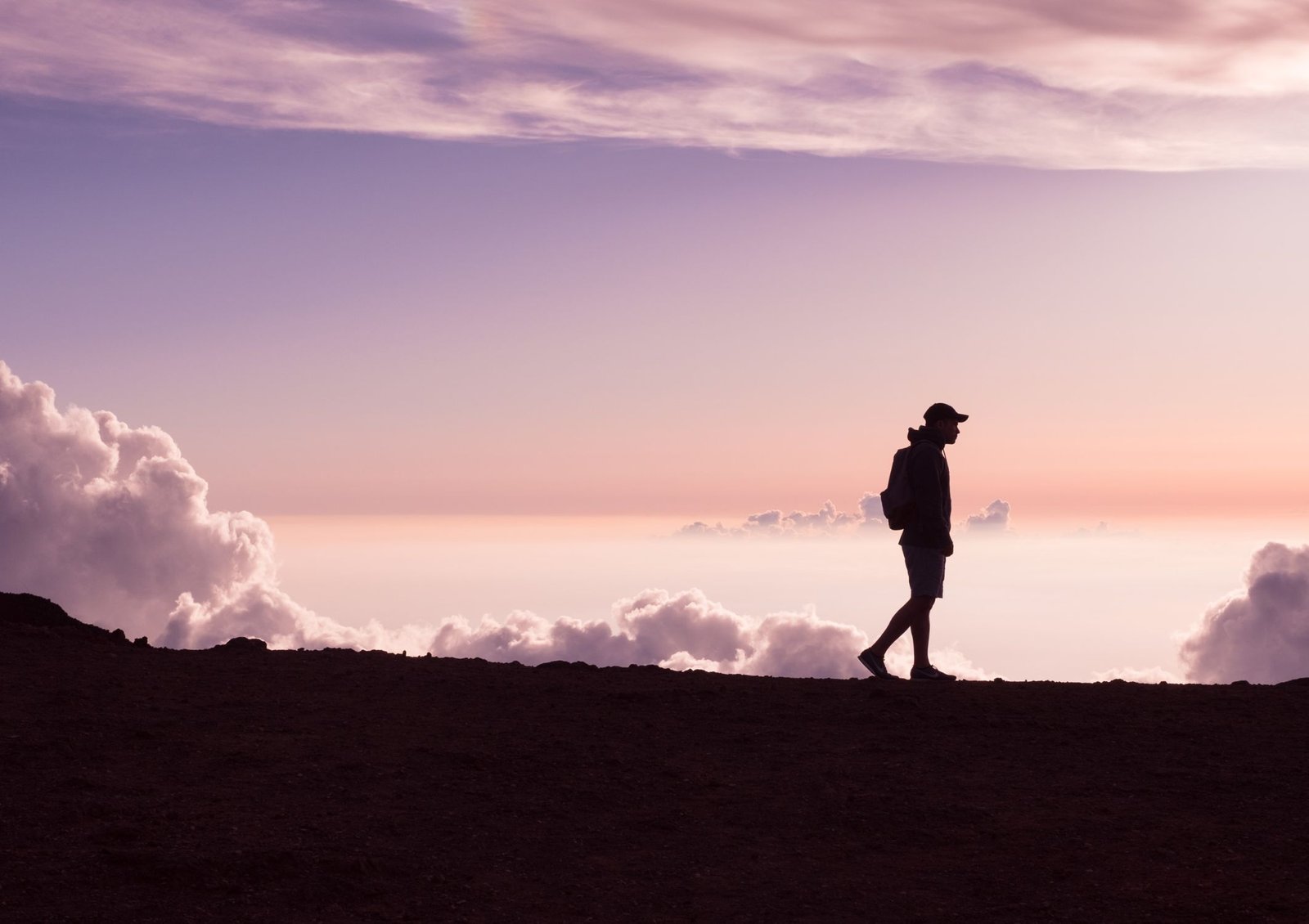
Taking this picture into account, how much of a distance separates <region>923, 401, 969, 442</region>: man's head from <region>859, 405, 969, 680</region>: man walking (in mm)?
207

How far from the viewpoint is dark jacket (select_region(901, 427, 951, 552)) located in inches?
505

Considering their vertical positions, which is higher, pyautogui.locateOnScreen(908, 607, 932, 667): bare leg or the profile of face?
the profile of face

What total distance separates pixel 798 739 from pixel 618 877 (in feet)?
9.27

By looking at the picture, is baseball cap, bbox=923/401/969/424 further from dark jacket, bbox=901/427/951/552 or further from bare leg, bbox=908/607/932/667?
bare leg, bbox=908/607/932/667

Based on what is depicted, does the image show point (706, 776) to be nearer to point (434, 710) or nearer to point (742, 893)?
point (742, 893)

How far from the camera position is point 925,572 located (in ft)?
41.7

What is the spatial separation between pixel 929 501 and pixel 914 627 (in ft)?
3.97

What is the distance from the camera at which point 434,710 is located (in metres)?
10.6

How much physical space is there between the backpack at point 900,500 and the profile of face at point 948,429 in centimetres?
30

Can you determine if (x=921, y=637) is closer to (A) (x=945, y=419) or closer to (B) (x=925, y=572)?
(B) (x=925, y=572)

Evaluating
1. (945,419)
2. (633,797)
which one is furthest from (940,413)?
(633,797)

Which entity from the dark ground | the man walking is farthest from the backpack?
the dark ground

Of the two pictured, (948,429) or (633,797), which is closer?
(633,797)

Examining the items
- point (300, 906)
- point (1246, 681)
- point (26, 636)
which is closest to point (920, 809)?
point (300, 906)
